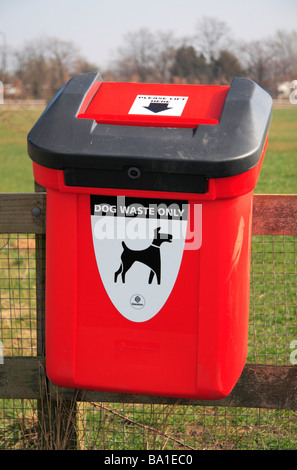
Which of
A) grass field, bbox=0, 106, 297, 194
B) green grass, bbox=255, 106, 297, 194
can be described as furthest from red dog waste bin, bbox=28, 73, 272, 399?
green grass, bbox=255, 106, 297, 194

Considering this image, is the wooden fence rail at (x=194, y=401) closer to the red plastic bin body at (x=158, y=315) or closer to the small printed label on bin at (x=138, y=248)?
the red plastic bin body at (x=158, y=315)

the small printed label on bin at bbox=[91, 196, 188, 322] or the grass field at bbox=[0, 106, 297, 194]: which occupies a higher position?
the small printed label on bin at bbox=[91, 196, 188, 322]

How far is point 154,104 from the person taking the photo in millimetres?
2086

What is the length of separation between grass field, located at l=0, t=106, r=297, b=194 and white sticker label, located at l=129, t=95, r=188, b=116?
5.84 m

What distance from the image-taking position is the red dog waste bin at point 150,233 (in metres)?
1.85

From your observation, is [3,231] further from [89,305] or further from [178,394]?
[178,394]

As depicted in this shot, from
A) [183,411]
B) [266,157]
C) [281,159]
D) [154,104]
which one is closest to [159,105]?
[154,104]

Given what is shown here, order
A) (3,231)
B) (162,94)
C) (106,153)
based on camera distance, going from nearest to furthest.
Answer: (106,153), (162,94), (3,231)

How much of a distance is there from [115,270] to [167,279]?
7.3 inches

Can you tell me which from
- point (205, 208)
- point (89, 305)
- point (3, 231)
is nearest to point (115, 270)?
point (89, 305)

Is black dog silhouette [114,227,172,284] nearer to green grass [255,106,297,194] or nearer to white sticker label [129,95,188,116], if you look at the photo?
white sticker label [129,95,188,116]

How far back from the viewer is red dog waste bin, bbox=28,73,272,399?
1.85 m

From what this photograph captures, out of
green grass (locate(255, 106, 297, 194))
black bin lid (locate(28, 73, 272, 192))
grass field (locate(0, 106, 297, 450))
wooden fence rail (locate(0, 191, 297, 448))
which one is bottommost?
green grass (locate(255, 106, 297, 194))
